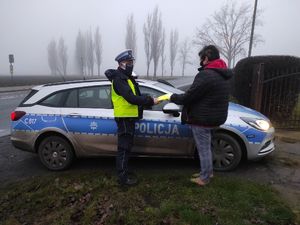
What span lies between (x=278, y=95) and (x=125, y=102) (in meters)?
5.98

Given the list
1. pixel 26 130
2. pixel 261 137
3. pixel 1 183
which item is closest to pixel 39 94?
pixel 26 130

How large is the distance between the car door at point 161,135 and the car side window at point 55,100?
1408 millimetres

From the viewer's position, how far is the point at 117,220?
3777 mm

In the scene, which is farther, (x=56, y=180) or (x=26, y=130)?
(x=26, y=130)

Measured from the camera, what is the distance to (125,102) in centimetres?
450

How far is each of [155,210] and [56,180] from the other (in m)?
1.82

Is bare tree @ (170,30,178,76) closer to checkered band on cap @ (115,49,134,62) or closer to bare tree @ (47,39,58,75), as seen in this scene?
bare tree @ (47,39,58,75)

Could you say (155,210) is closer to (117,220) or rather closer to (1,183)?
(117,220)

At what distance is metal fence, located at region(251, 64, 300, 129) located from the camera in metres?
8.91

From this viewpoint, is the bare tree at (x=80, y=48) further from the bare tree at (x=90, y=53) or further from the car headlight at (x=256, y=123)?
the car headlight at (x=256, y=123)

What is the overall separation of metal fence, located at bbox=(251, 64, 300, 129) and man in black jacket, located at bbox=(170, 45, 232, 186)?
498cm

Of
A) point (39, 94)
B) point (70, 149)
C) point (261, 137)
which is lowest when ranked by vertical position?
point (70, 149)

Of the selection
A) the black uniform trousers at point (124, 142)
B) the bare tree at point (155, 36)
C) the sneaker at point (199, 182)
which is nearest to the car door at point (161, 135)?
the black uniform trousers at point (124, 142)

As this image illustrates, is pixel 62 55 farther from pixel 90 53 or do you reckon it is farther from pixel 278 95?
pixel 278 95
